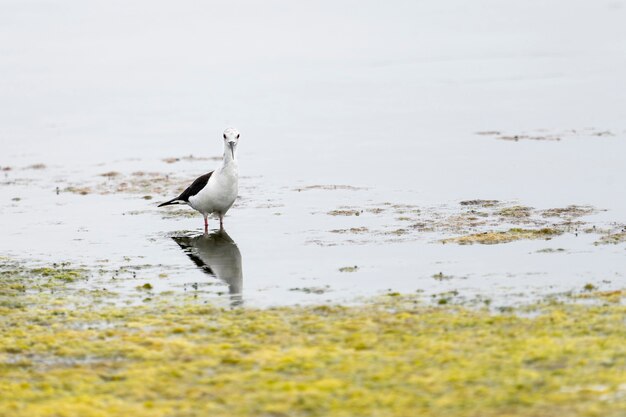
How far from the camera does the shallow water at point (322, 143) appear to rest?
48.1 ft

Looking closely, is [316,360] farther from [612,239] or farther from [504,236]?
[612,239]

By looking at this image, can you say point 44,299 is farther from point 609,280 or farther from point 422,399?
point 609,280

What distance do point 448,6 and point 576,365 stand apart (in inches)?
2387

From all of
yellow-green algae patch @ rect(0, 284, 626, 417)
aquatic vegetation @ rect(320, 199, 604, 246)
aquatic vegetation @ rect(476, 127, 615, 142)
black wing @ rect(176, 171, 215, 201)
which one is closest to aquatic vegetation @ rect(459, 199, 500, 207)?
aquatic vegetation @ rect(320, 199, 604, 246)

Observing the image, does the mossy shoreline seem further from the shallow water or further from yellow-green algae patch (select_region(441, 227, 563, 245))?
yellow-green algae patch (select_region(441, 227, 563, 245))

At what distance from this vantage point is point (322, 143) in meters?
26.8

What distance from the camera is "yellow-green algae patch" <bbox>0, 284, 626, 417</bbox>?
920 cm

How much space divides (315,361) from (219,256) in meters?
5.79

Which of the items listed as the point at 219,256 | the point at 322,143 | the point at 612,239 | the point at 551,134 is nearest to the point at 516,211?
the point at 612,239

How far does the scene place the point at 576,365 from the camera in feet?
32.1

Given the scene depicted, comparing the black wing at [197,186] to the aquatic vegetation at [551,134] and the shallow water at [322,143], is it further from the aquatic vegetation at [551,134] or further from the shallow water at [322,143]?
the aquatic vegetation at [551,134]

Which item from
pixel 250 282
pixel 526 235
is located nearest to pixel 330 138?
pixel 526 235

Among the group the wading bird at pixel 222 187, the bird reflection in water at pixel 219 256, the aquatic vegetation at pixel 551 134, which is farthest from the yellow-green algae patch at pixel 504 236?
the aquatic vegetation at pixel 551 134

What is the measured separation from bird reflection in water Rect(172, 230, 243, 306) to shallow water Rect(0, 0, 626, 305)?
7 cm
